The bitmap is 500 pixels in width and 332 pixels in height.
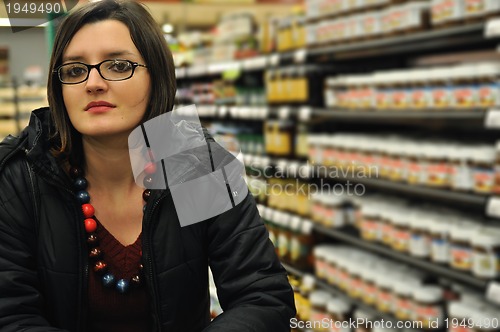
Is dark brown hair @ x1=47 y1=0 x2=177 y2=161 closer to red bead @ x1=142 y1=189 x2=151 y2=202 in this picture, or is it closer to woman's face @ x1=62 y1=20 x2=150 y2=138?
woman's face @ x1=62 y1=20 x2=150 y2=138

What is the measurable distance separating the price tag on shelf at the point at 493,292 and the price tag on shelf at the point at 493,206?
303 millimetres

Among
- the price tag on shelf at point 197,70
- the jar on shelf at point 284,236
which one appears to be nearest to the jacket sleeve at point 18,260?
the jar on shelf at point 284,236

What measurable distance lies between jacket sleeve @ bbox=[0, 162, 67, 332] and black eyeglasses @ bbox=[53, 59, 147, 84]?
0.72 ft

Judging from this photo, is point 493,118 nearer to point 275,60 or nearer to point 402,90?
point 402,90

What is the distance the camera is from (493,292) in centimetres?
268

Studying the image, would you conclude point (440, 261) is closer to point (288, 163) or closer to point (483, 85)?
point (483, 85)

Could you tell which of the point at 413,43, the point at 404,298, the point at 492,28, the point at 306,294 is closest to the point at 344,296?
the point at 306,294

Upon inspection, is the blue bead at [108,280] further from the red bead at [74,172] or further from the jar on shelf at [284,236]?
the jar on shelf at [284,236]

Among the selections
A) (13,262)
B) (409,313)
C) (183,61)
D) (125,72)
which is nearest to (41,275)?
(13,262)

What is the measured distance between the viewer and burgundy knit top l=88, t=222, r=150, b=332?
136cm

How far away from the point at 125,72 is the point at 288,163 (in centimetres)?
309

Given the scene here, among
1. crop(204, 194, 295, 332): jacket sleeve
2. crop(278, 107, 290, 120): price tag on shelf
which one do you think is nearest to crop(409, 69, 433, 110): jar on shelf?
crop(278, 107, 290, 120): price tag on shelf

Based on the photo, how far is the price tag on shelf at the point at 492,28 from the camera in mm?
2518

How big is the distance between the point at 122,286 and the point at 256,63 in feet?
11.3
